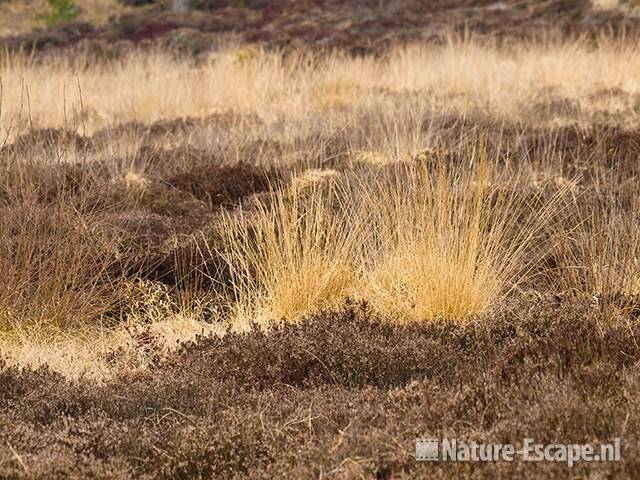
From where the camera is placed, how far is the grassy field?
9.62ft

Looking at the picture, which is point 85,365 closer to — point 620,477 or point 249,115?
point 620,477

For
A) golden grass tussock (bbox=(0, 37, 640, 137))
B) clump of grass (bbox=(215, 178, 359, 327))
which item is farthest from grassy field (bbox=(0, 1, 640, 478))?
golden grass tussock (bbox=(0, 37, 640, 137))

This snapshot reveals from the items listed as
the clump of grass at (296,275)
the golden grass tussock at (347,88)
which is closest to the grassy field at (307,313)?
the clump of grass at (296,275)

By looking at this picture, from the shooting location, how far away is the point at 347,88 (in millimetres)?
12648

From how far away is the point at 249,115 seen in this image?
10.7 m

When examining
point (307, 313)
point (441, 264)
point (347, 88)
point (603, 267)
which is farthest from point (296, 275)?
point (347, 88)

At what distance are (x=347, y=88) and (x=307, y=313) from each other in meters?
8.37

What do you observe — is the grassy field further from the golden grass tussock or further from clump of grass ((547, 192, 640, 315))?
the golden grass tussock

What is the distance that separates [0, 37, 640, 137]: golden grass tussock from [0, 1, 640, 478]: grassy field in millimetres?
1784

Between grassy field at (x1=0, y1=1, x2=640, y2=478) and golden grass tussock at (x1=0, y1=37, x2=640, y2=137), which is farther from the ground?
grassy field at (x1=0, y1=1, x2=640, y2=478)

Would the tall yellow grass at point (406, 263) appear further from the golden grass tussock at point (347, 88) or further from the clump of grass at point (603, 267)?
the golden grass tussock at point (347, 88)

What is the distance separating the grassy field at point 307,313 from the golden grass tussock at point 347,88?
1784 mm

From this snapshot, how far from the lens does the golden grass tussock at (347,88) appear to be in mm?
10469

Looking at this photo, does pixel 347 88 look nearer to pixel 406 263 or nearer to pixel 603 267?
pixel 406 263
